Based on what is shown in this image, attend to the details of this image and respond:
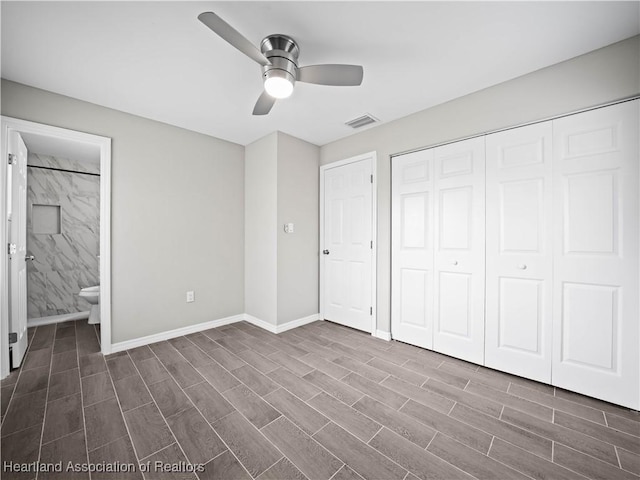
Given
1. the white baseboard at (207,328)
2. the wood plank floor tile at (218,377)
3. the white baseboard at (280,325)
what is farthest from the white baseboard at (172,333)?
the wood plank floor tile at (218,377)

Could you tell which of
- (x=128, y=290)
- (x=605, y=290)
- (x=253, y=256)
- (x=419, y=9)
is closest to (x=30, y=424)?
(x=128, y=290)

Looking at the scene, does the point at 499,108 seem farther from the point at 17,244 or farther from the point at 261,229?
the point at 17,244

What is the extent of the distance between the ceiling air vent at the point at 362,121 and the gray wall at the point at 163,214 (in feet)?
5.32

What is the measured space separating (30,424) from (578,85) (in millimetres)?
4325

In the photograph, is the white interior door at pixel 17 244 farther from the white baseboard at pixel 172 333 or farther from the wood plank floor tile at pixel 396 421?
the wood plank floor tile at pixel 396 421

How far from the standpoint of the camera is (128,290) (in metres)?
2.85

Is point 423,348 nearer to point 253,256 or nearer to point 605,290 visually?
point 605,290

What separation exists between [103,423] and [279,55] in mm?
2571

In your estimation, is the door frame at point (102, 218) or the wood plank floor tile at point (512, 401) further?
the door frame at point (102, 218)

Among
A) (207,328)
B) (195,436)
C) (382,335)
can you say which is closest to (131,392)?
(195,436)

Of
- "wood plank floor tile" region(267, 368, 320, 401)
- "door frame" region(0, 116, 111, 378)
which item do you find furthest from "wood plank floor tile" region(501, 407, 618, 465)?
"door frame" region(0, 116, 111, 378)

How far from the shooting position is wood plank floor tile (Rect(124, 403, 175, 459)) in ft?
5.03

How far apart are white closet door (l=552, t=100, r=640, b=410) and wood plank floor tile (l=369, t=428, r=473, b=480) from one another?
1.35m

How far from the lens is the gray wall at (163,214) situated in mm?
2674
